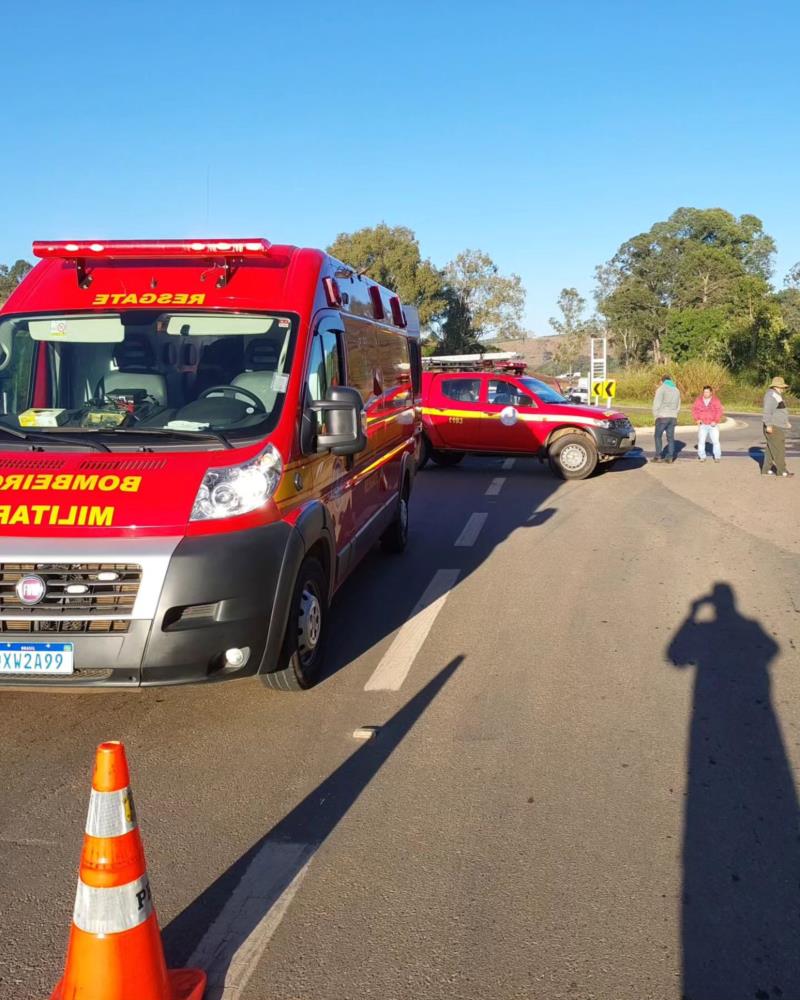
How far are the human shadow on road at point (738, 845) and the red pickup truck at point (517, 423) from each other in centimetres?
1024

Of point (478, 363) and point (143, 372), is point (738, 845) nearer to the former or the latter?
point (143, 372)

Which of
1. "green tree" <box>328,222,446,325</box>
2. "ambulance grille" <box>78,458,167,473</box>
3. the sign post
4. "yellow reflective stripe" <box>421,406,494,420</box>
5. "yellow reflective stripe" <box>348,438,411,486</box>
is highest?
"green tree" <box>328,222,446,325</box>

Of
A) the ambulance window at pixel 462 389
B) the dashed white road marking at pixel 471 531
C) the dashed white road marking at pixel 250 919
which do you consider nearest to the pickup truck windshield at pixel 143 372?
the dashed white road marking at pixel 250 919

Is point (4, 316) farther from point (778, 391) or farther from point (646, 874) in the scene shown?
point (778, 391)

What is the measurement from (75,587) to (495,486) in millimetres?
11334

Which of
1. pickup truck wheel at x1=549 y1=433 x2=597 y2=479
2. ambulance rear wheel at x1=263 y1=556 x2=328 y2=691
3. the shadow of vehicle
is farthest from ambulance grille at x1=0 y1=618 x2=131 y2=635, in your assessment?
pickup truck wheel at x1=549 y1=433 x2=597 y2=479

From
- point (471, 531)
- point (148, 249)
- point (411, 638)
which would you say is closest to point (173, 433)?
point (148, 249)

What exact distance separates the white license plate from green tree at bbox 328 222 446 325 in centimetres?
5280

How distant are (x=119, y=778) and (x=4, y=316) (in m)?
3.83

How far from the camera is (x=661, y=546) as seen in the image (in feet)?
31.8

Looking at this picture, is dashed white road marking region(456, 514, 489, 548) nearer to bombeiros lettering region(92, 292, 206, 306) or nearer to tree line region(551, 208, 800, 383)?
bombeiros lettering region(92, 292, 206, 306)

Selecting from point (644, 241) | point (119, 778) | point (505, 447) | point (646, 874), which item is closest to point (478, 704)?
point (646, 874)

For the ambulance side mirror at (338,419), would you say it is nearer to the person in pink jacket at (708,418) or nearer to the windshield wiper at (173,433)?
the windshield wiper at (173,433)

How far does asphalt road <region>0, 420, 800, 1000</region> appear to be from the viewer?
9.52 ft
